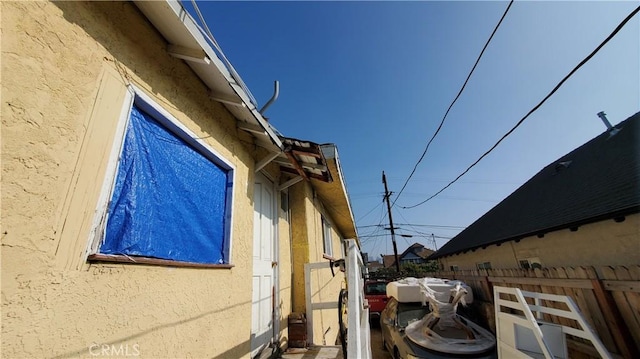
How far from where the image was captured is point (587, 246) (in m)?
6.48

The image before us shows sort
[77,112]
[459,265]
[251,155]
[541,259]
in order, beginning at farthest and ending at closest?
[459,265] < [541,259] < [251,155] < [77,112]

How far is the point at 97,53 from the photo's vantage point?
5.73ft

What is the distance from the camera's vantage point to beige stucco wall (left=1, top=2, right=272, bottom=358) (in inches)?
48.1

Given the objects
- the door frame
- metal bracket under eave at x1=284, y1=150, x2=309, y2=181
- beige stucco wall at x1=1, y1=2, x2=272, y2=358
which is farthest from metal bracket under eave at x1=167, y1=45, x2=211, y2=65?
the door frame

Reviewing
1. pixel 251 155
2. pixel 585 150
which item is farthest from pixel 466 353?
pixel 585 150

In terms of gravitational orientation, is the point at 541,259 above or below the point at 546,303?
above

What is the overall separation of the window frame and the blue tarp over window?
0.04 meters

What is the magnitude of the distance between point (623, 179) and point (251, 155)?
9248 mm

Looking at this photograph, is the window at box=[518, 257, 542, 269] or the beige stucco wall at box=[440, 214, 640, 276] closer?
the beige stucco wall at box=[440, 214, 640, 276]

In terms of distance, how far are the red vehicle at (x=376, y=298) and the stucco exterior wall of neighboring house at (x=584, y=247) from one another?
5439 millimetres

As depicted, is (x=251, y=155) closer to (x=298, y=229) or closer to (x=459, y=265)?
(x=298, y=229)

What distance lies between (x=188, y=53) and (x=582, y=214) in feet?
30.7

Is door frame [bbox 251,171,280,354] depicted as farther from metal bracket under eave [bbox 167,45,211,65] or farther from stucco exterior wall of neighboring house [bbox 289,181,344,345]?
metal bracket under eave [bbox 167,45,211,65]

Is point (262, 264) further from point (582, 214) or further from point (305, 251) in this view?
point (582, 214)
